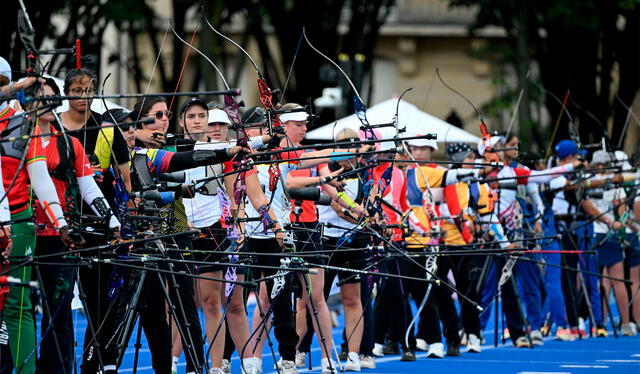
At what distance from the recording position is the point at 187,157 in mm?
9102

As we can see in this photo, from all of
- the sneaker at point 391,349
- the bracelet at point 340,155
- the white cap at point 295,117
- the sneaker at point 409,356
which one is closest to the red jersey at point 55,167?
the bracelet at point 340,155

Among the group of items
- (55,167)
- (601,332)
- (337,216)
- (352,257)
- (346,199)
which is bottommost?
(601,332)

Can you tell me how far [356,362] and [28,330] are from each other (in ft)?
12.8

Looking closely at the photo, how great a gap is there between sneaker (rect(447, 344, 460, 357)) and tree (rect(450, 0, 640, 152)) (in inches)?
409

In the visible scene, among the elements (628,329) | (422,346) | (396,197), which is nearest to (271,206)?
(396,197)

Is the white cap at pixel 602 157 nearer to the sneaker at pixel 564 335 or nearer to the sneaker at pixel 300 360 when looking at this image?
the sneaker at pixel 564 335

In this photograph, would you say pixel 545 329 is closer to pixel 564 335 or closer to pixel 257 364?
pixel 564 335

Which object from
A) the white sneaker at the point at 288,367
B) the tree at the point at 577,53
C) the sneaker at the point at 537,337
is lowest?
the sneaker at the point at 537,337

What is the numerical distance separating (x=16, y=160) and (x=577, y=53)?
1711 centimetres

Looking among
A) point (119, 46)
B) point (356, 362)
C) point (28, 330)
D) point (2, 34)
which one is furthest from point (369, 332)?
point (119, 46)

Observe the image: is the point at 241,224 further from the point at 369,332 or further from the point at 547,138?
the point at 547,138

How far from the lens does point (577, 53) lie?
24.2 metres

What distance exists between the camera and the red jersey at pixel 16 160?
8.20 metres

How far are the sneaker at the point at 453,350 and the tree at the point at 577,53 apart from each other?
34.1 feet
